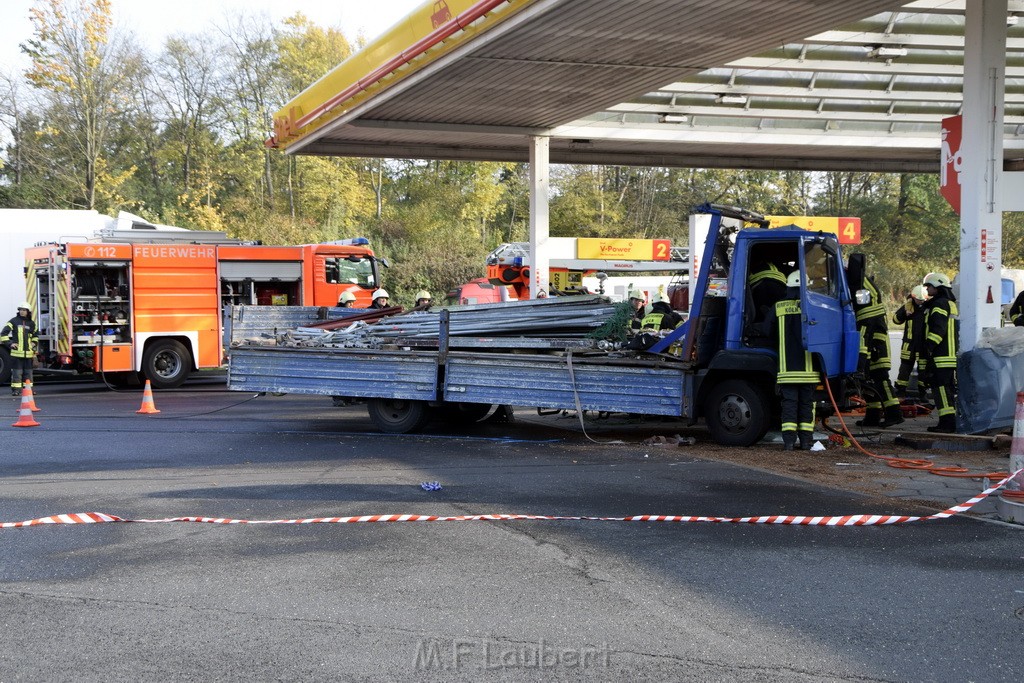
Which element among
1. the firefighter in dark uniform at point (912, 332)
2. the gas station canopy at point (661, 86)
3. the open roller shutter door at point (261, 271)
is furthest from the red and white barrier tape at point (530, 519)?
the open roller shutter door at point (261, 271)

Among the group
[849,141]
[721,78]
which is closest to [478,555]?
[721,78]

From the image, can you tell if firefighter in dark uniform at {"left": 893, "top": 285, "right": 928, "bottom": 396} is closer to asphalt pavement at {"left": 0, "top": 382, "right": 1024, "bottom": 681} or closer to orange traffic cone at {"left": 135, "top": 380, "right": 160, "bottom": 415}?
asphalt pavement at {"left": 0, "top": 382, "right": 1024, "bottom": 681}

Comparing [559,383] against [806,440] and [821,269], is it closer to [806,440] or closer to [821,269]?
[806,440]

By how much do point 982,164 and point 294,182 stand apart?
36.9m

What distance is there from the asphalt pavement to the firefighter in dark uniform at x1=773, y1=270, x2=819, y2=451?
1172 mm

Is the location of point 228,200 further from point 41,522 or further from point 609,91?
point 41,522

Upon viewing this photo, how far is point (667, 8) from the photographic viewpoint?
38.3 feet

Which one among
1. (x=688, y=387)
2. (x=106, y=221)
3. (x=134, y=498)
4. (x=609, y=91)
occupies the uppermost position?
(x=609, y=91)

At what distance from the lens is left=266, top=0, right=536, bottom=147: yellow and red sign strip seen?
1250 centimetres

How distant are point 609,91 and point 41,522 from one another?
11205 mm

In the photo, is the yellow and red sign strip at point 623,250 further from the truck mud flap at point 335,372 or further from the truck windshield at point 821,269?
the truck windshield at point 821,269

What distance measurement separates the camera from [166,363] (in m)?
19.0

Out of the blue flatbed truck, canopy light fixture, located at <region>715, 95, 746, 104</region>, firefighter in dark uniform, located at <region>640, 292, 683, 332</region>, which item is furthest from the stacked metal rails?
canopy light fixture, located at <region>715, 95, 746, 104</region>

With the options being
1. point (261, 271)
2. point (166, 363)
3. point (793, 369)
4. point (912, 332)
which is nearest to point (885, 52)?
point (912, 332)
